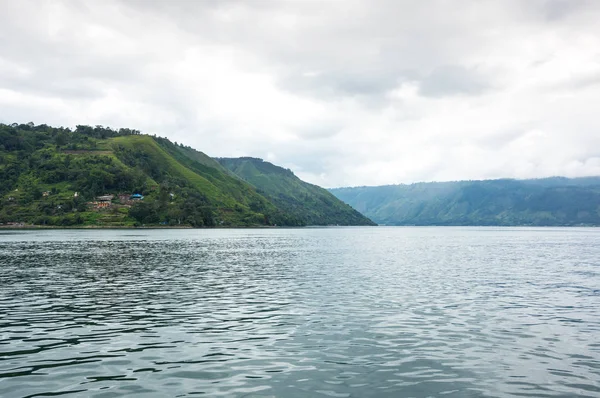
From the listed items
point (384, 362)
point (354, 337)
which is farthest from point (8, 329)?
point (384, 362)

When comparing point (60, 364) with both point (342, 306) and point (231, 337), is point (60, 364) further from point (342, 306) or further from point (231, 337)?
point (342, 306)

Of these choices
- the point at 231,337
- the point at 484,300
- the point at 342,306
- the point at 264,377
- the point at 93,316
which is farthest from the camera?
the point at 484,300

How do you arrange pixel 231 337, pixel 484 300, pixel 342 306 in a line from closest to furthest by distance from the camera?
1. pixel 231 337
2. pixel 342 306
3. pixel 484 300

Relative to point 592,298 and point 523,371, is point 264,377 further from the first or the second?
point 592,298

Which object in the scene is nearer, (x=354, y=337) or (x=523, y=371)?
(x=523, y=371)

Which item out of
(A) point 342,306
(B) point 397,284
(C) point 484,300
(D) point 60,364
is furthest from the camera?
(B) point 397,284

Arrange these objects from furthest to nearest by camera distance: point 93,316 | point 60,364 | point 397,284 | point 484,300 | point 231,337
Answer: point 397,284 → point 484,300 → point 93,316 → point 231,337 → point 60,364

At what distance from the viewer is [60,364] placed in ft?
84.2

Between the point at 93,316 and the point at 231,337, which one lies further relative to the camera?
the point at 93,316

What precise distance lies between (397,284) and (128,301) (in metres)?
33.1

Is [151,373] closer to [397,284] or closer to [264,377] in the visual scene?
[264,377]

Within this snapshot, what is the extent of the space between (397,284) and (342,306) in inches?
723

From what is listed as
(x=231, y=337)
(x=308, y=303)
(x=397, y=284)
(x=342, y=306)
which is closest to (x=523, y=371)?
(x=231, y=337)

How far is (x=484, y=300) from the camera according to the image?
48594 mm
